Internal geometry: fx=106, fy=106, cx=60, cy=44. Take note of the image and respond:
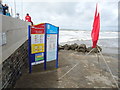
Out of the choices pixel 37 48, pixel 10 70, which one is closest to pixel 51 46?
pixel 37 48

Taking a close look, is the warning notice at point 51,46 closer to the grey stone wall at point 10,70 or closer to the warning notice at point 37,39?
the warning notice at point 37,39

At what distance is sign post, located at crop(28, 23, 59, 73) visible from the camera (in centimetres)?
434

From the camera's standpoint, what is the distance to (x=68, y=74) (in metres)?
4.47

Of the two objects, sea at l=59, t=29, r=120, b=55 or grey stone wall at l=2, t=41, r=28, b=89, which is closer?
grey stone wall at l=2, t=41, r=28, b=89

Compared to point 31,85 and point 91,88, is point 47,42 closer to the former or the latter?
point 31,85

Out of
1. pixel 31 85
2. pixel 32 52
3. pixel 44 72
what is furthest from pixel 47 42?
pixel 31 85

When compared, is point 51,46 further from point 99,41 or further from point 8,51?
point 99,41

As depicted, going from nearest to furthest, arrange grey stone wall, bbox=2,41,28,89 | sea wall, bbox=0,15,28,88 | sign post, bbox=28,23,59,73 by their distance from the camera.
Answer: sea wall, bbox=0,15,28,88, grey stone wall, bbox=2,41,28,89, sign post, bbox=28,23,59,73

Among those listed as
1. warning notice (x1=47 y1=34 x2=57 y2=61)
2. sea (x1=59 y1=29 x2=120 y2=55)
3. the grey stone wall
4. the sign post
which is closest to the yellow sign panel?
the sign post

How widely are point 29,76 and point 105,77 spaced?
303cm

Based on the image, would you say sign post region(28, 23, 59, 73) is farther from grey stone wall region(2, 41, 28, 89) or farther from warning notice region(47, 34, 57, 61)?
grey stone wall region(2, 41, 28, 89)

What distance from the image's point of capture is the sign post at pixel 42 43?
4.34 m

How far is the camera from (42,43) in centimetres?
474

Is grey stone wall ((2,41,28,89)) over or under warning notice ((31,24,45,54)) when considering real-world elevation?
under
